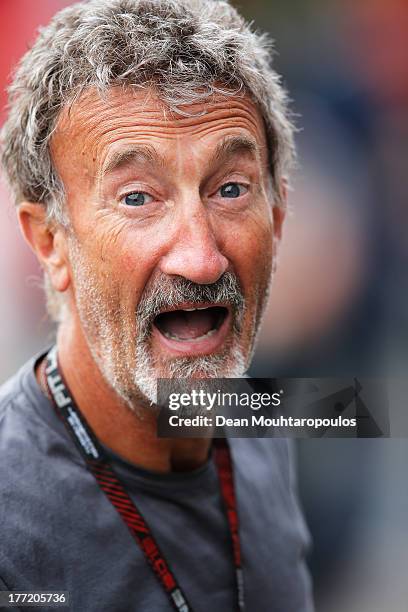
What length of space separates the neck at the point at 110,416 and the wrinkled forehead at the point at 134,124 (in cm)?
28

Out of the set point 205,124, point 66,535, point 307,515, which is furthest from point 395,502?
point 205,124

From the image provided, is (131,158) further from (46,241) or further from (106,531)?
(106,531)

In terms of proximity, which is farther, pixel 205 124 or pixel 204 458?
pixel 204 458

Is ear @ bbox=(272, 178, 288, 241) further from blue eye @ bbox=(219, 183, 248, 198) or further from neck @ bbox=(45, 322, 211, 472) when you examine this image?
neck @ bbox=(45, 322, 211, 472)

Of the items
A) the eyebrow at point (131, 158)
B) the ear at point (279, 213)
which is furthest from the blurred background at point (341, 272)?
the eyebrow at point (131, 158)

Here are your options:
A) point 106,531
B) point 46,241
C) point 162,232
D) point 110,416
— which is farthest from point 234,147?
point 106,531

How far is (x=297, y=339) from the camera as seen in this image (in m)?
1.55

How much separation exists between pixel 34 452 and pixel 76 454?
58 millimetres

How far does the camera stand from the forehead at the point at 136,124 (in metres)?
0.87

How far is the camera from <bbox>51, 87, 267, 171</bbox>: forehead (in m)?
0.87

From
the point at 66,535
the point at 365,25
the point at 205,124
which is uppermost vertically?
the point at 365,25

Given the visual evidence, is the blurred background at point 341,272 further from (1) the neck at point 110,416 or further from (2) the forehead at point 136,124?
(2) the forehead at point 136,124

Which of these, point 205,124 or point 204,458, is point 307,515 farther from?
point 205,124

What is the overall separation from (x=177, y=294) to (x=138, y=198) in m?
0.13
